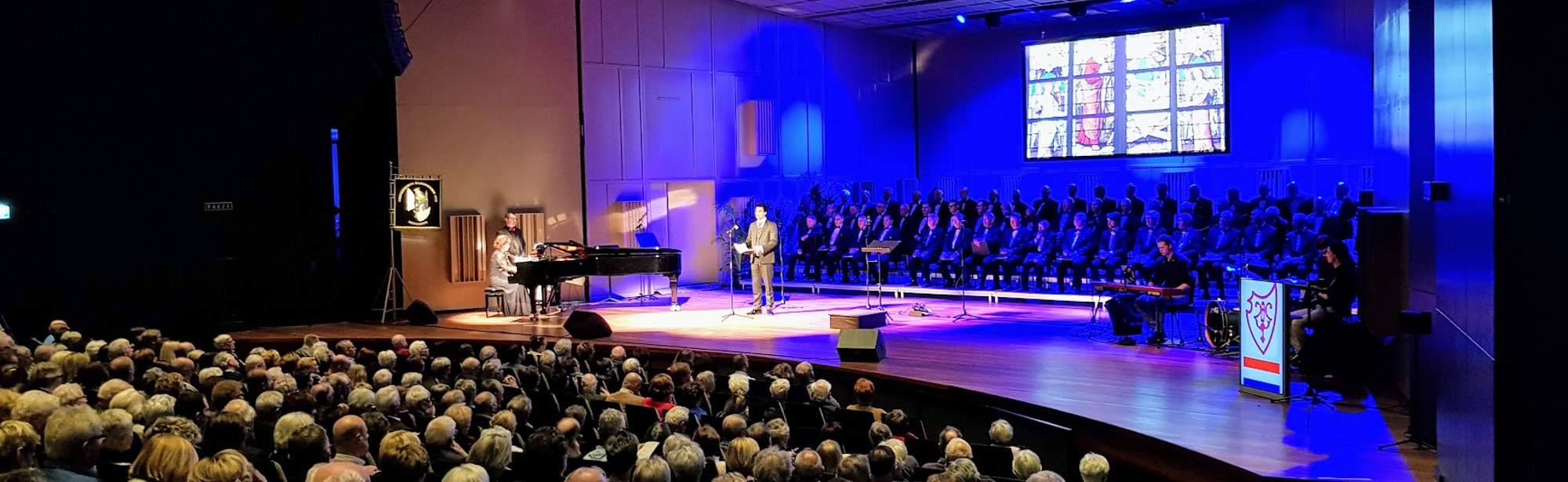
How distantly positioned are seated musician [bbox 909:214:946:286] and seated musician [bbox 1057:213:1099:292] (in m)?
1.49

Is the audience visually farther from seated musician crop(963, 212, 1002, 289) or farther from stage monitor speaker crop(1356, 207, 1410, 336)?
seated musician crop(963, 212, 1002, 289)

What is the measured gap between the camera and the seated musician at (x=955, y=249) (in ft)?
46.0

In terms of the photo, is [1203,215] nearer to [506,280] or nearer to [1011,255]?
[1011,255]

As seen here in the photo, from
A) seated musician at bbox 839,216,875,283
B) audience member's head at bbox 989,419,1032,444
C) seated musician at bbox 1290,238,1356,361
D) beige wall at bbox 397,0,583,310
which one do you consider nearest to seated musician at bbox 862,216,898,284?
seated musician at bbox 839,216,875,283

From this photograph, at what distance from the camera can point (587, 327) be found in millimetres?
10719

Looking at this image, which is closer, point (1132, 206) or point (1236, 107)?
point (1132, 206)

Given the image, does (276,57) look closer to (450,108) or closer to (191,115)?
(191,115)

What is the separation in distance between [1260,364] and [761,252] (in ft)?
20.0

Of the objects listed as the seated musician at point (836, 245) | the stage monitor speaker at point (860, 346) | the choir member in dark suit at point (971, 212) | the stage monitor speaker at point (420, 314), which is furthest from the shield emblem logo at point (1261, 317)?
the stage monitor speaker at point (420, 314)

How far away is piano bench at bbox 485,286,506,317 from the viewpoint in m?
13.0

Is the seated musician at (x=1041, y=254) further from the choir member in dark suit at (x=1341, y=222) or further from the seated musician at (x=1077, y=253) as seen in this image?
the choir member in dark suit at (x=1341, y=222)

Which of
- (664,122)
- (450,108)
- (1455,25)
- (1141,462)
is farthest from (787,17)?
(1455,25)

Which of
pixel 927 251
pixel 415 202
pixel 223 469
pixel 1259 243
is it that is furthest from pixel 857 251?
pixel 223 469

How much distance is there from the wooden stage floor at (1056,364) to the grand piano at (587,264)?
457 mm
